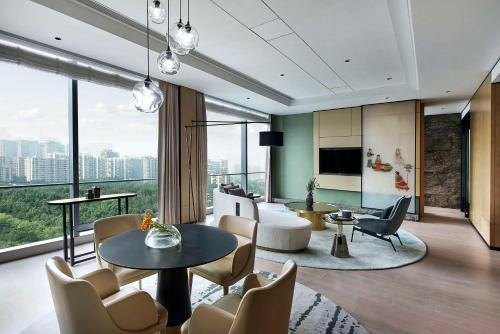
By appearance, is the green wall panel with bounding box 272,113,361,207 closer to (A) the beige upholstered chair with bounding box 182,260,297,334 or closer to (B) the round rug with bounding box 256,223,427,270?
(B) the round rug with bounding box 256,223,427,270

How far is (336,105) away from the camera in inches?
270

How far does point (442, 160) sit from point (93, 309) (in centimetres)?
869

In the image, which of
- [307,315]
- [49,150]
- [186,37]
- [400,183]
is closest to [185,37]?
[186,37]

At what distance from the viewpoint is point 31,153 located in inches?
147

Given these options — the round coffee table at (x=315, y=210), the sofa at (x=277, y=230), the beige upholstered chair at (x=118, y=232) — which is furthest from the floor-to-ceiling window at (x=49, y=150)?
the round coffee table at (x=315, y=210)

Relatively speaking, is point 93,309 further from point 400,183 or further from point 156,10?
point 400,183

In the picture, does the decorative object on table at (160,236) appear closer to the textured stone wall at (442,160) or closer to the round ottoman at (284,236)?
the round ottoman at (284,236)

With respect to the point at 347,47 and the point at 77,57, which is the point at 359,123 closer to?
the point at 347,47

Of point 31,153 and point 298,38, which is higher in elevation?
point 298,38

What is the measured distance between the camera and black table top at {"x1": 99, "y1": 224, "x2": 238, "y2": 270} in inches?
61.6

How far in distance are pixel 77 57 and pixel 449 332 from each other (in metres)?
5.15

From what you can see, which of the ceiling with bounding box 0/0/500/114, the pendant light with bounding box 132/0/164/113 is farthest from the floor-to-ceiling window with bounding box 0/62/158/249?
the pendant light with bounding box 132/0/164/113

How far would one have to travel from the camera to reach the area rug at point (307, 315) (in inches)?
83.9

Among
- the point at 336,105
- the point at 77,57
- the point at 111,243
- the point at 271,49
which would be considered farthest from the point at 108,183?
the point at 336,105
